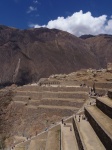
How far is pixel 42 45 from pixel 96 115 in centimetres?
11887

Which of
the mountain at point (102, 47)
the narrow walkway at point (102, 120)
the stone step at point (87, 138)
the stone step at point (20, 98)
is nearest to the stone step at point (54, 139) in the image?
the stone step at point (87, 138)

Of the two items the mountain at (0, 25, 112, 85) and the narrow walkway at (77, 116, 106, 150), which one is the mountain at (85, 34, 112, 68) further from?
the narrow walkway at (77, 116, 106, 150)

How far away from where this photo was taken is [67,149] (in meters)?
15.4

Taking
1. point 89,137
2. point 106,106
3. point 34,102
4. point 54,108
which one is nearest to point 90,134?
point 89,137

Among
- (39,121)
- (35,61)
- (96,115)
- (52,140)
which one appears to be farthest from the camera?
(35,61)

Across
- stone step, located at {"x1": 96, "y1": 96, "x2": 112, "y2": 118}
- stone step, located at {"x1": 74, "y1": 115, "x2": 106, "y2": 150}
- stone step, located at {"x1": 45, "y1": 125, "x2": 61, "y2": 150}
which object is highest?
stone step, located at {"x1": 96, "y1": 96, "x2": 112, "y2": 118}

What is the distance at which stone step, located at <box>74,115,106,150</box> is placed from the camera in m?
13.4

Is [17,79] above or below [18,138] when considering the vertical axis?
above

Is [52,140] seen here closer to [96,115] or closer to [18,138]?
[96,115]

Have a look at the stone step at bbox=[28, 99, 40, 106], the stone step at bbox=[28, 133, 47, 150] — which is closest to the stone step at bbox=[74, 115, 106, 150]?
the stone step at bbox=[28, 133, 47, 150]

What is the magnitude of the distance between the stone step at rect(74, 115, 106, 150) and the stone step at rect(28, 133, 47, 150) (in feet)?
13.3

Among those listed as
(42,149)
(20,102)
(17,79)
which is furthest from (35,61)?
(42,149)

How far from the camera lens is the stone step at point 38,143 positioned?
20794mm

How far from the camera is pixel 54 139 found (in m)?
19.6
